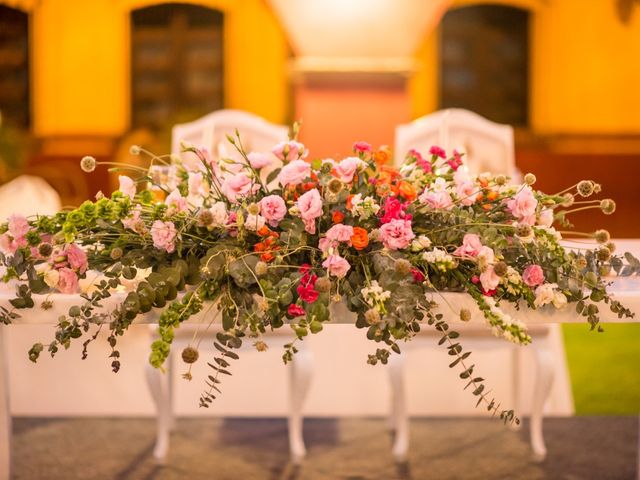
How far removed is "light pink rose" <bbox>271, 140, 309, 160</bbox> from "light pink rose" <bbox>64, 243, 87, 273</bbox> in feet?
1.40

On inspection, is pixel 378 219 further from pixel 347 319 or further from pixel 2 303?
pixel 2 303

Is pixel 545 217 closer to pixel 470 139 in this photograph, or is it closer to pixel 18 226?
pixel 18 226

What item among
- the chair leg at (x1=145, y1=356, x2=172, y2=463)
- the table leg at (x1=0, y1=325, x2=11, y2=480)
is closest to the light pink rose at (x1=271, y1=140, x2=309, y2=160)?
the table leg at (x1=0, y1=325, x2=11, y2=480)

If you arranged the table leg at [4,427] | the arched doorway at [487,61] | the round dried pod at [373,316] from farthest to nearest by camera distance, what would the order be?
1. the arched doorway at [487,61]
2. the table leg at [4,427]
3. the round dried pod at [373,316]

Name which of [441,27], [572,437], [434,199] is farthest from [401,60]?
[441,27]

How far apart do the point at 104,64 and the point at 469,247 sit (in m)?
9.70

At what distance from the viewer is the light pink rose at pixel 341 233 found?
1.62 metres

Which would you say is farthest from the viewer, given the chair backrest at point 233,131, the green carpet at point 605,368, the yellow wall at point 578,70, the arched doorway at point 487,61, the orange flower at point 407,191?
the arched doorway at point 487,61

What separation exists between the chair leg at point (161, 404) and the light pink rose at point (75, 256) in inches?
42.5

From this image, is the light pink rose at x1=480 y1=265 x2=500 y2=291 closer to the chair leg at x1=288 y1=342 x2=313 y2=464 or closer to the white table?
the white table

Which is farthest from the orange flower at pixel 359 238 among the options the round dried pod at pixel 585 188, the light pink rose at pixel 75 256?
the light pink rose at pixel 75 256

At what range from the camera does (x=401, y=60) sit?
5.42 m

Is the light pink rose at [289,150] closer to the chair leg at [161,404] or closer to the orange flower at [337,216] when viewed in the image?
the orange flower at [337,216]

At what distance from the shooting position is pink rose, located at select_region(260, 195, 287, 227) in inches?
65.6
